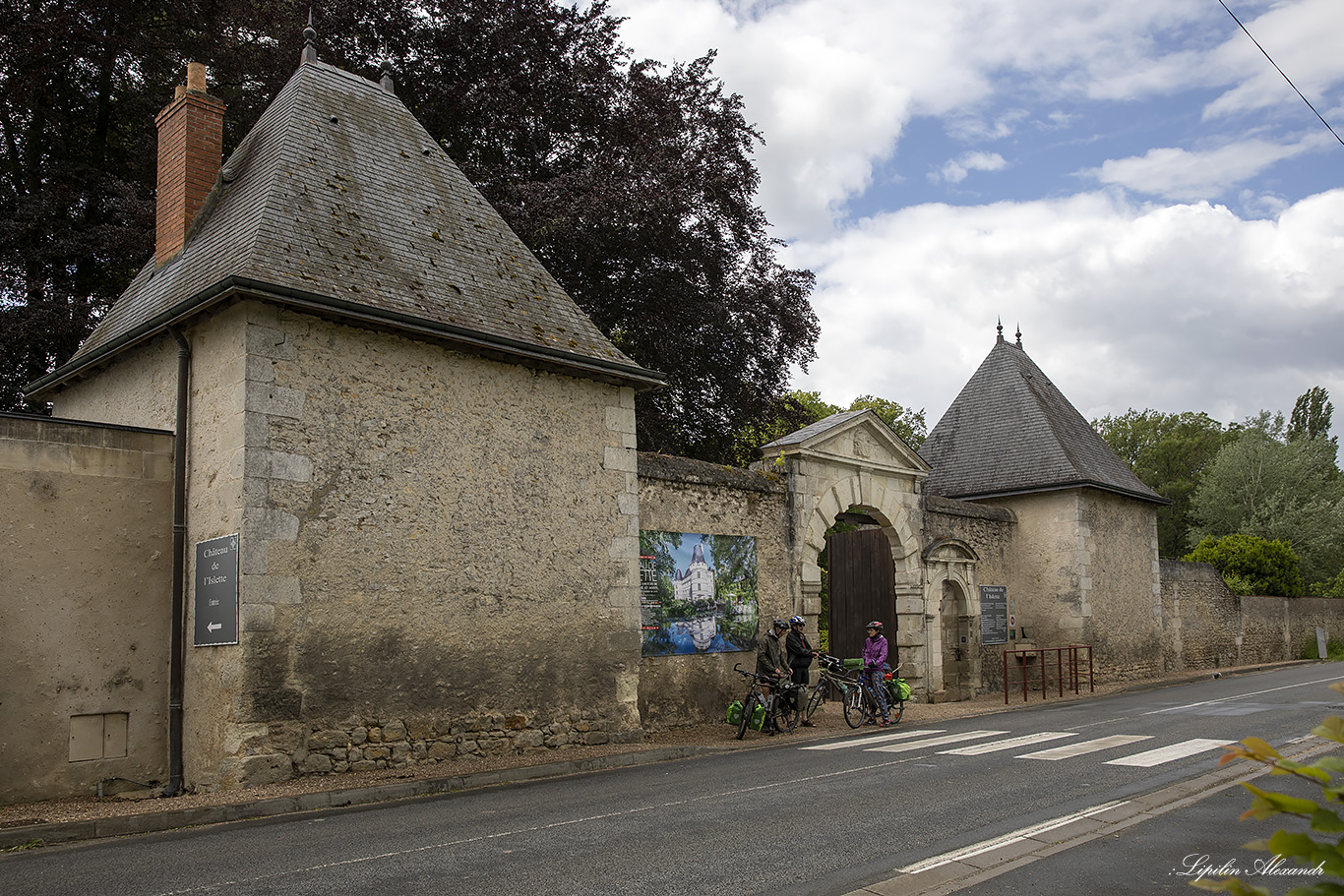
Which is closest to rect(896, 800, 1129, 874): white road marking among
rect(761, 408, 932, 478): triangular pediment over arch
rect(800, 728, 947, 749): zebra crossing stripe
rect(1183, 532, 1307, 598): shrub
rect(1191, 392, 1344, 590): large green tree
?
rect(800, 728, 947, 749): zebra crossing stripe

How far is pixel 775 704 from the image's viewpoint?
12.2 meters

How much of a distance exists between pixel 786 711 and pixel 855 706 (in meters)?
1.18

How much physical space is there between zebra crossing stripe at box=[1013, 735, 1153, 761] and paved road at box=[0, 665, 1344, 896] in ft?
0.11

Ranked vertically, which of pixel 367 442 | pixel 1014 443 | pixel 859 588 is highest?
pixel 1014 443

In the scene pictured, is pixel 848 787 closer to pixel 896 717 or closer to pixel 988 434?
pixel 896 717

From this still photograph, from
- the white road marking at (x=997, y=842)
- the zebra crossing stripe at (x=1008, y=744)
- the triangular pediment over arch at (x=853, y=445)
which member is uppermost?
the triangular pediment over arch at (x=853, y=445)

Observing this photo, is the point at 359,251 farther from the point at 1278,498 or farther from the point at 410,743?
the point at 1278,498

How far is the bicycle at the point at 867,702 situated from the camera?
13.1 metres

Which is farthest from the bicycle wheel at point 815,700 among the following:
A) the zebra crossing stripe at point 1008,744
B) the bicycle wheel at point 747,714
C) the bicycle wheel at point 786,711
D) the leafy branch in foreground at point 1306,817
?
the leafy branch in foreground at point 1306,817

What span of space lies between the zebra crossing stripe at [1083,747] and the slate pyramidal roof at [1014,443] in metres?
9.82

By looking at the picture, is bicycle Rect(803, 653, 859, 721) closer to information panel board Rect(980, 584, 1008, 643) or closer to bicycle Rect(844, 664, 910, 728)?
bicycle Rect(844, 664, 910, 728)

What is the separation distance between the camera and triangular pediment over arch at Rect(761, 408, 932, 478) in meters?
14.8

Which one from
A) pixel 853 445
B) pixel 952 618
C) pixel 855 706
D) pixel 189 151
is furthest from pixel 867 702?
pixel 189 151

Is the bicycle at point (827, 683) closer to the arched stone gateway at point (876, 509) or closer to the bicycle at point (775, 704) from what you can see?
the bicycle at point (775, 704)
